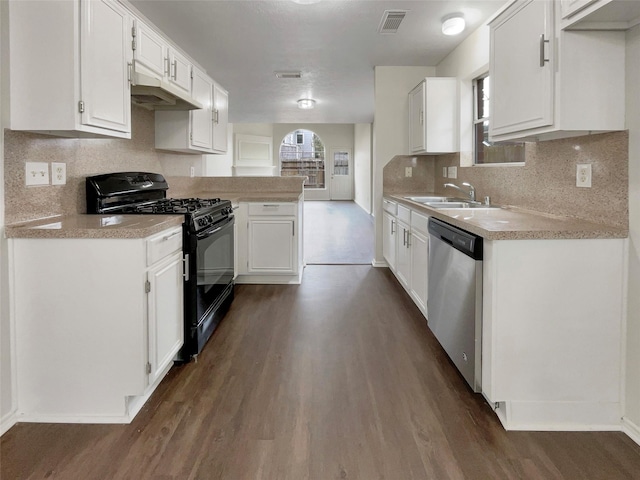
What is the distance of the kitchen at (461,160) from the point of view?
1.85m

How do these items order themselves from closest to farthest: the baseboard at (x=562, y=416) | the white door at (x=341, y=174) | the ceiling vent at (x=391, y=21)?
the baseboard at (x=562, y=416) → the ceiling vent at (x=391, y=21) → the white door at (x=341, y=174)

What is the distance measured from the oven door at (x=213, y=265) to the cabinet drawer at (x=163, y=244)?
202mm

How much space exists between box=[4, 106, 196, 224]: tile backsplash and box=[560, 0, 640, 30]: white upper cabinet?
7.67 ft

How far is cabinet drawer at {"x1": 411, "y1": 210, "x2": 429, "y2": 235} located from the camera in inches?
122

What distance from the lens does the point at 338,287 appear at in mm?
4406

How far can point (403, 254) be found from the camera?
13.1 feet

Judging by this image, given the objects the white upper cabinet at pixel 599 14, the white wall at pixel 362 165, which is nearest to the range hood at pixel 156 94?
the white upper cabinet at pixel 599 14

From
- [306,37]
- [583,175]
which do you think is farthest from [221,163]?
[583,175]

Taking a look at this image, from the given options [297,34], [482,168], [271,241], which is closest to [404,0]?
[297,34]

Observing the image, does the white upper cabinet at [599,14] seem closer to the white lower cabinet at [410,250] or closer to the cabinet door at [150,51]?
the white lower cabinet at [410,250]

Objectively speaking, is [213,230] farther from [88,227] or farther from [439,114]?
[439,114]

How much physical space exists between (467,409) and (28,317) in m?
1.96

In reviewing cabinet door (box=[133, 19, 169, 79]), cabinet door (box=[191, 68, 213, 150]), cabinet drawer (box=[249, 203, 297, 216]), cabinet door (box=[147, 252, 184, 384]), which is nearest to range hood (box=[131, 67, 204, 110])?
cabinet door (box=[133, 19, 169, 79])

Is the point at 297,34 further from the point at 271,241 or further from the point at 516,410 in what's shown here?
the point at 516,410
